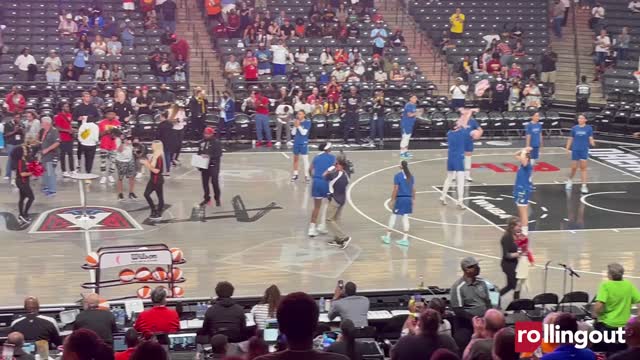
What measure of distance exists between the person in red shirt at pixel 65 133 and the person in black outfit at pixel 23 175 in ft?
8.92

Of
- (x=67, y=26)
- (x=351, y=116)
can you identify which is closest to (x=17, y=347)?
(x=351, y=116)

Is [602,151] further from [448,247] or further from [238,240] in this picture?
[238,240]

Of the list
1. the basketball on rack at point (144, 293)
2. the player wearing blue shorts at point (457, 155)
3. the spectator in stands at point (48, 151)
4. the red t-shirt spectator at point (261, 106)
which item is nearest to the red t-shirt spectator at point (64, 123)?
the spectator in stands at point (48, 151)

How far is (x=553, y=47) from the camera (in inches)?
1398

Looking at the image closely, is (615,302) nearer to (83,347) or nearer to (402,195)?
(402,195)

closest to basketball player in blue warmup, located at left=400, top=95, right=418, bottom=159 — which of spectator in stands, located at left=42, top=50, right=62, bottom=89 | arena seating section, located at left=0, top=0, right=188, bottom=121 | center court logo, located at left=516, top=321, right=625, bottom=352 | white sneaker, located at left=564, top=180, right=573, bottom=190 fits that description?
white sneaker, located at left=564, top=180, right=573, bottom=190

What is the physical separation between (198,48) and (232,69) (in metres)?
3.41

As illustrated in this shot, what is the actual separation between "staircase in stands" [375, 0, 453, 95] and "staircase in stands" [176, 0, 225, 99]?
640 cm

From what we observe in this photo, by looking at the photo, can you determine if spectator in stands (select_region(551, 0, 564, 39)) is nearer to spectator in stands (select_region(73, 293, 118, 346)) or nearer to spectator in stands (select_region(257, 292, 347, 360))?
spectator in stands (select_region(73, 293, 118, 346))

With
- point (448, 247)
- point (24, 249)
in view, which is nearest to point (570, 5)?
point (448, 247)

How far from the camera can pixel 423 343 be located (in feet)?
25.7

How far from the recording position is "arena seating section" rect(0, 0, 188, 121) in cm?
2720

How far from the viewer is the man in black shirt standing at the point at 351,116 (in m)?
27.0

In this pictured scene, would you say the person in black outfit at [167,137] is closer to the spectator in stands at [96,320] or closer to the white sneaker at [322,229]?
the white sneaker at [322,229]
